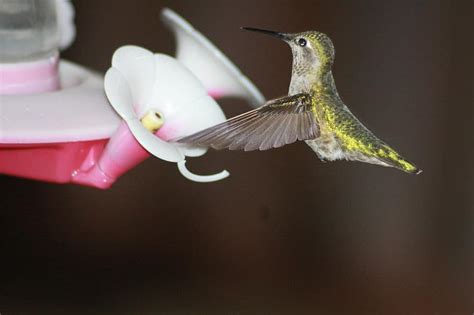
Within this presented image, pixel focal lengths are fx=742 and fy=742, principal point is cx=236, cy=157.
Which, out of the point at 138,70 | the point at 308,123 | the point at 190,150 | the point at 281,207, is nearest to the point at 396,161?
the point at 308,123

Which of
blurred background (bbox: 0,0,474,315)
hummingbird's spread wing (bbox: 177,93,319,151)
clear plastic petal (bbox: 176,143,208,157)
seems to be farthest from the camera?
blurred background (bbox: 0,0,474,315)

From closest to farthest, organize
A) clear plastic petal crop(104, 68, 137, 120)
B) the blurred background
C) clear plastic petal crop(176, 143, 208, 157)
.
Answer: clear plastic petal crop(104, 68, 137, 120) < clear plastic petal crop(176, 143, 208, 157) < the blurred background

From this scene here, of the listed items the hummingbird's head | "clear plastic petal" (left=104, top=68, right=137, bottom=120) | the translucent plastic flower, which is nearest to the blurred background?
the translucent plastic flower

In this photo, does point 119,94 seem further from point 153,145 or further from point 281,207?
point 281,207

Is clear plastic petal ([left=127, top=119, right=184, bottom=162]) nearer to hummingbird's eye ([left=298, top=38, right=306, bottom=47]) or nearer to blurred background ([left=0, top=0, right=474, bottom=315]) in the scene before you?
hummingbird's eye ([left=298, top=38, right=306, bottom=47])

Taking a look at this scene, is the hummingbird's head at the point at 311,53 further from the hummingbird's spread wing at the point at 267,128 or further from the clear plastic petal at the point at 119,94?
the clear plastic petal at the point at 119,94

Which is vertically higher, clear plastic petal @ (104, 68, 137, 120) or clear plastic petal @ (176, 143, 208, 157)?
clear plastic petal @ (104, 68, 137, 120)
